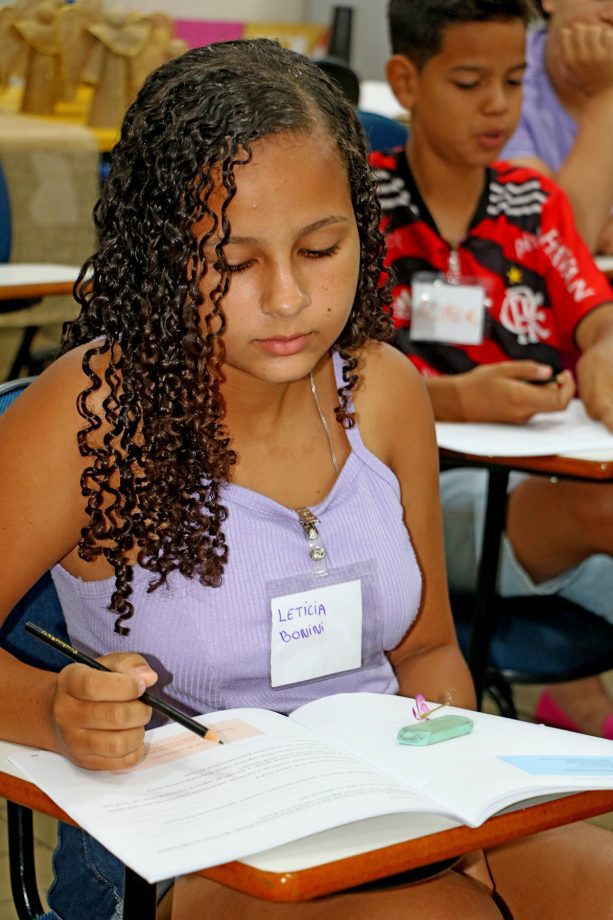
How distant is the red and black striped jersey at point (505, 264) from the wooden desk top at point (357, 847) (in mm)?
1426

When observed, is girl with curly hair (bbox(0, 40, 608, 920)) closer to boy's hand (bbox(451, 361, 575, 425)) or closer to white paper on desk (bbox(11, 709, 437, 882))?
white paper on desk (bbox(11, 709, 437, 882))

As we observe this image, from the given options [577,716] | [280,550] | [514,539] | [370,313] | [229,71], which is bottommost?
[577,716]

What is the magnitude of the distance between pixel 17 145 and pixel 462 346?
265 centimetres

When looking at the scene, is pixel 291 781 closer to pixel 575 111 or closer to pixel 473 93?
pixel 473 93

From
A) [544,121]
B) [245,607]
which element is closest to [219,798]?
[245,607]

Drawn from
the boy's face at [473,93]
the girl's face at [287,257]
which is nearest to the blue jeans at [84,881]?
the girl's face at [287,257]

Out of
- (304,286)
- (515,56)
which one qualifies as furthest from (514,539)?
(304,286)

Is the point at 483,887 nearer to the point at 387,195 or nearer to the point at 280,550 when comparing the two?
the point at 280,550

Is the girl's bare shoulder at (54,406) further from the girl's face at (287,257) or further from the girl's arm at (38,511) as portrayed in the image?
the girl's face at (287,257)

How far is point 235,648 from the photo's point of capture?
4.04 feet

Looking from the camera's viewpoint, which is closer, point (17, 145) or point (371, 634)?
point (371, 634)

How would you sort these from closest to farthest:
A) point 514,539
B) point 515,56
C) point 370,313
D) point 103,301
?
point 103,301 < point 370,313 < point 514,539 < point 515,56

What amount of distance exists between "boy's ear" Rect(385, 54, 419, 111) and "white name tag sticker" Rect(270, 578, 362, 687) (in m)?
1.45

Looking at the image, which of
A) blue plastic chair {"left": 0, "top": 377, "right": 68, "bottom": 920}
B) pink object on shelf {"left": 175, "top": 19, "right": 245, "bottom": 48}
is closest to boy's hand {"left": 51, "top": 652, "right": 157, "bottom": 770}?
blue plastic chair {"left": 0, "top": 377, "right": 68, "bottom": 920}
